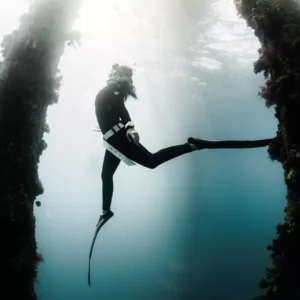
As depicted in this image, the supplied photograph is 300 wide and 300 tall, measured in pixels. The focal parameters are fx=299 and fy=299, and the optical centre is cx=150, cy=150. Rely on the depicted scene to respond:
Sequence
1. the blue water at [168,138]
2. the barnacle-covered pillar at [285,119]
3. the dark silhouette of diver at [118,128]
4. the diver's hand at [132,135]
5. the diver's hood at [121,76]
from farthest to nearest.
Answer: the blue water at [168,138] → the barnacle-covered pillar at [285,119] → the diver's hood at [121,76] → the dark silhouette of diver at [118,128] → the diver's hand at [132,135]

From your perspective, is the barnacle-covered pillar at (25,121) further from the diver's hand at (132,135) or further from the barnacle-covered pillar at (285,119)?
the barnacle-covered pillar at (285,119)

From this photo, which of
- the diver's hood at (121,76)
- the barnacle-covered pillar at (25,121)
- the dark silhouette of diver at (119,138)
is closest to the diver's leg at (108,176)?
the dark silhouette of diver at (119,138)

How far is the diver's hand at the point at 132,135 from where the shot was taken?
4.65m

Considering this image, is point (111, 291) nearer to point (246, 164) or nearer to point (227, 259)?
point (227, 259)

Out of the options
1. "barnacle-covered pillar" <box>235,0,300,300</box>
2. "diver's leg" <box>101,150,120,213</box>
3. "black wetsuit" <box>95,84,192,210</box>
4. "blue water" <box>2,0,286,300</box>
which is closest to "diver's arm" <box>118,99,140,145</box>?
"black wetsuit" <box>95,84,192,210</box>

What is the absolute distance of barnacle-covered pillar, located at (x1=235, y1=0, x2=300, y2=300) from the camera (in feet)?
17.7

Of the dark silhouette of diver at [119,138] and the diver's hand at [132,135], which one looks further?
the dark silhouette of diver at [119,138]

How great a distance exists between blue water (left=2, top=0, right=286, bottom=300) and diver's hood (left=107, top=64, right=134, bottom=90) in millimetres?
5701

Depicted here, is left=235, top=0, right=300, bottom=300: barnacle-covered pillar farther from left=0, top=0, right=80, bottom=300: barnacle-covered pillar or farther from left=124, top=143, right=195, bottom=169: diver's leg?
left=0, top=0, right=80, bottom=300: barnacle-covered pillar

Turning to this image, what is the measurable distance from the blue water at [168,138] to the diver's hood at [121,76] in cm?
570

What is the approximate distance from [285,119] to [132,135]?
9.92 feet

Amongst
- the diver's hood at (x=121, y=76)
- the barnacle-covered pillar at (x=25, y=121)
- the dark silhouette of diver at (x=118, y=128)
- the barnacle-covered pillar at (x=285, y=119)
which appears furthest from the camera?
the barnacle-covered pillar at (x=25, y=121)

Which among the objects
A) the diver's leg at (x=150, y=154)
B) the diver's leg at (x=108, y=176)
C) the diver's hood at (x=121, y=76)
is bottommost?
Answer: the diver's leg at (x=108, y=176)

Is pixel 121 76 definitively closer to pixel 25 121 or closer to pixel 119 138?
pixel 119 138
